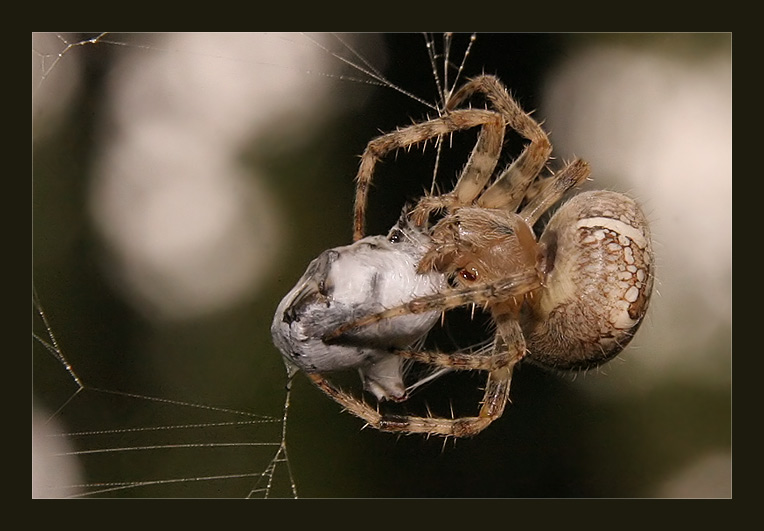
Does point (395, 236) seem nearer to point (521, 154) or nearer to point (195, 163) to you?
point (521, 154)

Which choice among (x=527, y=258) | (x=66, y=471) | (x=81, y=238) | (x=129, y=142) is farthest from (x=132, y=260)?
(x=527, y=258)

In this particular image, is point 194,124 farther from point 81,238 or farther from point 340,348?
point 340,348

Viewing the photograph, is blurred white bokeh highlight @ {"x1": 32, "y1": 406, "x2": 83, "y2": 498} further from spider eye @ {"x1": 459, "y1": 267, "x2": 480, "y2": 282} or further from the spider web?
spider eye @ {"x1": 459, "y1": 267, "x2": 480, "y2": 282}

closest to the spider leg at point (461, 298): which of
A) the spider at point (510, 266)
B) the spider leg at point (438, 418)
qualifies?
the spider at point (510, 266)

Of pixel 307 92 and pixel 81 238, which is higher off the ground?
pixel 307 92

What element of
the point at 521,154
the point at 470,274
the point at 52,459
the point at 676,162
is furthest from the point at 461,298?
the point at 676,162

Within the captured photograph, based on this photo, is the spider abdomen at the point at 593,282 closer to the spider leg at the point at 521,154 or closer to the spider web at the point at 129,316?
the spider leg at the point at 521,154

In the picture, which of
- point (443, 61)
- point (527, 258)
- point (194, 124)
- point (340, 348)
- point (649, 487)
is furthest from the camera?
point (649, 487)

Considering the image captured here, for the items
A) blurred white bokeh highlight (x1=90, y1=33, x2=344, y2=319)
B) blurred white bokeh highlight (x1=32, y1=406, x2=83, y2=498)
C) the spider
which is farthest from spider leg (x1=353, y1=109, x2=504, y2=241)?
blurred white bokeh highlight (x1=32, y1=406, x2=83, y2=498)
